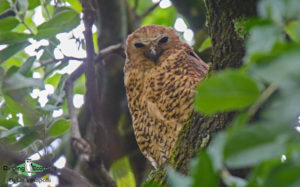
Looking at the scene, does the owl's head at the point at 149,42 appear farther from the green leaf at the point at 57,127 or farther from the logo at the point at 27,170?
the logo at the point at 27,170

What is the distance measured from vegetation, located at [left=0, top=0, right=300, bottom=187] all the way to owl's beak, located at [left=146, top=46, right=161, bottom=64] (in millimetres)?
268

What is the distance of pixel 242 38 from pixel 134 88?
1.56m

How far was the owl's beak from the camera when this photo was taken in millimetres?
3045

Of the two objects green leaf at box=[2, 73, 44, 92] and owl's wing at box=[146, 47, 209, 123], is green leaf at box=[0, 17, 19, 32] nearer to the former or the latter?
green leaf at box=[2, 73, 44, 92]

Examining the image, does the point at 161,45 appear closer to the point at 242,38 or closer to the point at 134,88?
the point at 134,88

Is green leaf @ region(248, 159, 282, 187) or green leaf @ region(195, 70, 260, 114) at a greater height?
green leaf @ region(195, 70, 260, 114)

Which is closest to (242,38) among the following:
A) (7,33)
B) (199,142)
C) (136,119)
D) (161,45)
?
(199,142)

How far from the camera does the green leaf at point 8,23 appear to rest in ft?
6.72

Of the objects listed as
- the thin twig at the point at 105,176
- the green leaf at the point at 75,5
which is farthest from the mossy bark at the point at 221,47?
the green leaf at the point at 75,5

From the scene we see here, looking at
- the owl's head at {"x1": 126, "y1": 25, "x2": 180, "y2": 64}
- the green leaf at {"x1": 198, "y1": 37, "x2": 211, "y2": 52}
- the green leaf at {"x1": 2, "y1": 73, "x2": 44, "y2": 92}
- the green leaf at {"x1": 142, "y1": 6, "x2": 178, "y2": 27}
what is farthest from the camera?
the green leaf at {"x1": 142, "y1": 6, "x2": 178, "y2": 27}

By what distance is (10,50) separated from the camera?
2.04 metres

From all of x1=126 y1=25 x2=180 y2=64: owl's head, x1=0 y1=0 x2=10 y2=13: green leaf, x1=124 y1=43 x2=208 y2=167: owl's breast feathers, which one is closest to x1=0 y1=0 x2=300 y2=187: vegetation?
x1=0 y1=0 x2=10 y2=13: green leaf

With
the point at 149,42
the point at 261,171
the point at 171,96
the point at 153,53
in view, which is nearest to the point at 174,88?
the point at 171,96

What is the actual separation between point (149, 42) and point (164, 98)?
0.65 metres
